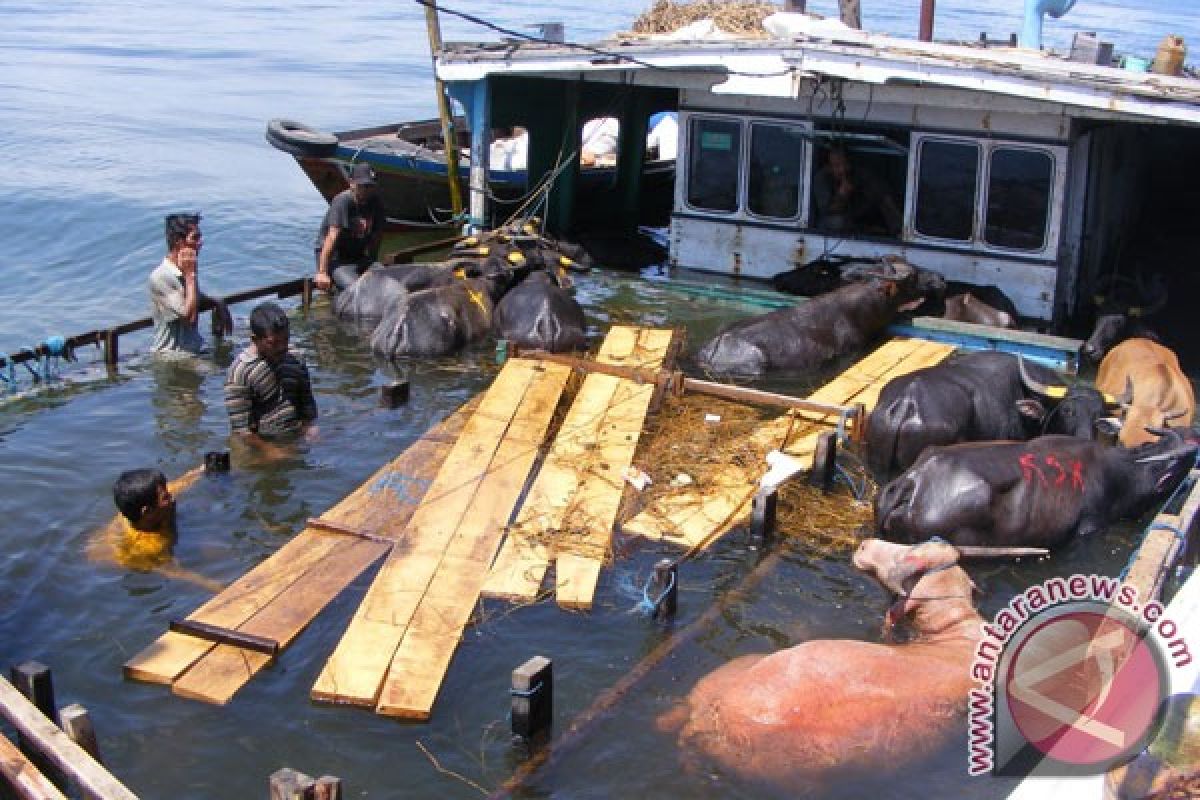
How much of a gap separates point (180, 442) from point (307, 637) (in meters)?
4.02

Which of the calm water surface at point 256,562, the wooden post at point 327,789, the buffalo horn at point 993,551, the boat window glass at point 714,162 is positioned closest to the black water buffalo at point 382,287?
the calm water surface at point 256,562

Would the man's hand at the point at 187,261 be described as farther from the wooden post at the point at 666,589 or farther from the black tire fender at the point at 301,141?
the black tire fender at the point at 301,141

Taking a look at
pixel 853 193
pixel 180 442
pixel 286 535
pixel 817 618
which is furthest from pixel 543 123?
pixel 817 618

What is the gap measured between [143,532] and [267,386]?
1902 mm

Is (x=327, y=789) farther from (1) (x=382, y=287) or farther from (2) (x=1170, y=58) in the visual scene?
(2) (x=1170, y=58)

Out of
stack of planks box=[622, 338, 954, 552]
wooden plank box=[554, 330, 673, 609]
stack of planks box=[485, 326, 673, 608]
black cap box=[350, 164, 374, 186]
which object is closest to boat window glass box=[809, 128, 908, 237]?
stack of planks box=[622, 338, 954, 552]

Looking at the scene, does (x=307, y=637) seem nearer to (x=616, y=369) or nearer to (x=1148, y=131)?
(x=616, y=369)

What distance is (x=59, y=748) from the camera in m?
5.15

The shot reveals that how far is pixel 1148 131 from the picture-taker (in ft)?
61.8

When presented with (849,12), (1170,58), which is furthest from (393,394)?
(849,12)

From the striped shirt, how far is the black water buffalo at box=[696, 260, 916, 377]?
4.25m

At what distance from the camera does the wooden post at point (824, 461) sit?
9.52m

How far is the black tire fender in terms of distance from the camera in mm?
18031

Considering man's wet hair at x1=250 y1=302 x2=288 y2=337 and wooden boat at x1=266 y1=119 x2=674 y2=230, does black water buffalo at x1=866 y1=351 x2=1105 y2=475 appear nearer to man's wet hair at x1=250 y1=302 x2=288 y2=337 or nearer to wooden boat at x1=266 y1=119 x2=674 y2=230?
man's wet hair at x1=250 y1=302 x2=288 y2=337
